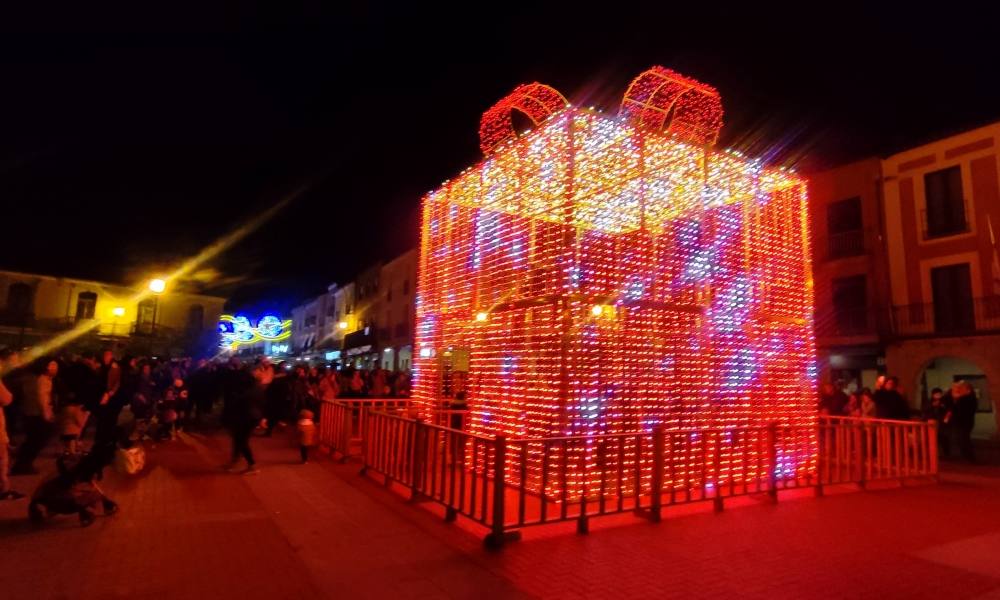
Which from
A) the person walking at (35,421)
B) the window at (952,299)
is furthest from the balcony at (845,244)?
the person walking at (35,421)

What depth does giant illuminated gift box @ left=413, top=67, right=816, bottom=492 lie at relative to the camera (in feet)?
24.6

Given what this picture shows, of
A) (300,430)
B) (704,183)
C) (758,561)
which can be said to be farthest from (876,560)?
(300,430)

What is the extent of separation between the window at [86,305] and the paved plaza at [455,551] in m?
36.1

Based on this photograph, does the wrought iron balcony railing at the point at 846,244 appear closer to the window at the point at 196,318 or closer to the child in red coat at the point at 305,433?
the child in red coat at the point at 305,433

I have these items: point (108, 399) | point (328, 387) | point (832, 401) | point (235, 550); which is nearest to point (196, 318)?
point (328, 387)

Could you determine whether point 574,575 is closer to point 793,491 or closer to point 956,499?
point 793,491

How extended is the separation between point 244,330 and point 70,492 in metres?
37.2

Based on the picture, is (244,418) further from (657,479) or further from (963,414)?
(963,414)

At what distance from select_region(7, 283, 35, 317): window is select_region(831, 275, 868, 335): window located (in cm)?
4337

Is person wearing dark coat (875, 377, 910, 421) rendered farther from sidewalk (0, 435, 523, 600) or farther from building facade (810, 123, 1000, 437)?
sidewalk (0, 435, 523, 600)

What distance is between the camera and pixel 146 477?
793 centimetres

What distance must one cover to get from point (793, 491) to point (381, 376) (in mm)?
11867

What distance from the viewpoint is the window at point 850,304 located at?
67.9 ft

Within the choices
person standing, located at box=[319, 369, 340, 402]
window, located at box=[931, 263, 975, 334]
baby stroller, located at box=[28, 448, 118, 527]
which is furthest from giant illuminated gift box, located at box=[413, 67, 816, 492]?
window, located at box=[931, 263, 975, 334]
